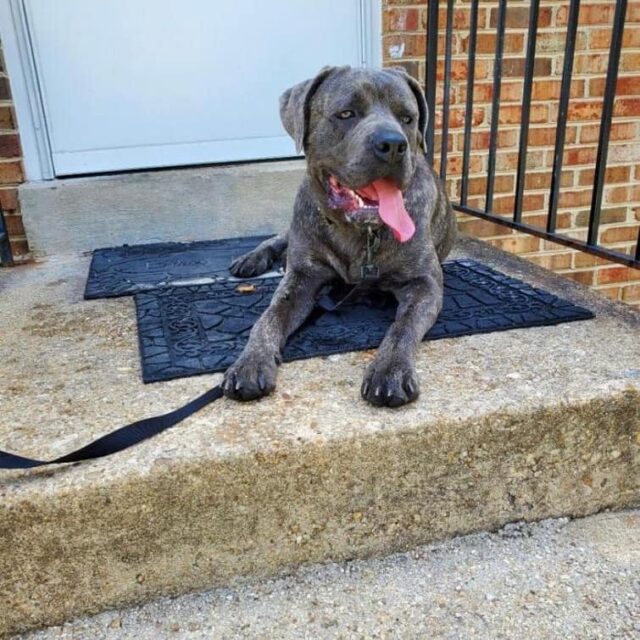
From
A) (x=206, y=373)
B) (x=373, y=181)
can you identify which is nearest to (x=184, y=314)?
(x=206, y=373)

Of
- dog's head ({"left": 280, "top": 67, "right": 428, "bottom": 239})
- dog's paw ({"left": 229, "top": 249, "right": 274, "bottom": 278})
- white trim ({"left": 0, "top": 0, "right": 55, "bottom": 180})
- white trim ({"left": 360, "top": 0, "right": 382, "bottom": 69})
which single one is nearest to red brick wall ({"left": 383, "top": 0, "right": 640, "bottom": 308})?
white trim ({"left": 360, "top": 0, "right": 382, "bottom": 69})

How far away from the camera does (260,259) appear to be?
3.08 metres

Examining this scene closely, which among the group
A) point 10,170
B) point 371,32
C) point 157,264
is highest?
point 371,32

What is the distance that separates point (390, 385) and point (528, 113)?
1742mm

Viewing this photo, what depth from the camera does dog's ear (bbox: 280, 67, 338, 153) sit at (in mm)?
2338

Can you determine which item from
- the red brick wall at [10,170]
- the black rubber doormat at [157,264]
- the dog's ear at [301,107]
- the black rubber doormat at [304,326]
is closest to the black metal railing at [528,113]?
the black rubber doormat at [304,326]

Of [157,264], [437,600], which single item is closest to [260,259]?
[157,264]

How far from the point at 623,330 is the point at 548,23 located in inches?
90.4

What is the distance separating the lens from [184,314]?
8.13ft

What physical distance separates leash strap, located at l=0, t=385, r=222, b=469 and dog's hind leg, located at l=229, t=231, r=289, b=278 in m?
1.36

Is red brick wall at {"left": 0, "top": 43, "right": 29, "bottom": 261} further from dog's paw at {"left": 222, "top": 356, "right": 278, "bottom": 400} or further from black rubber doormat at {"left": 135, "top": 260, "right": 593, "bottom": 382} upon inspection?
dog's paw at {"left": 222, "top": 356, "right": 278, "bottom": 400}

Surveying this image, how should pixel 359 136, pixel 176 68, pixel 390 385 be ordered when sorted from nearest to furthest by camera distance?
pixel 390 385, pixel 359 136, pixel 176 68

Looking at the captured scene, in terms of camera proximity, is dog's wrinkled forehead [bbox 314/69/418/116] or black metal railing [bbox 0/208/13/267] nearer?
dog's wrinkled forehead [bbox 314/69/418/116]

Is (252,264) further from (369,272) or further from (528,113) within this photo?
(528,113)
